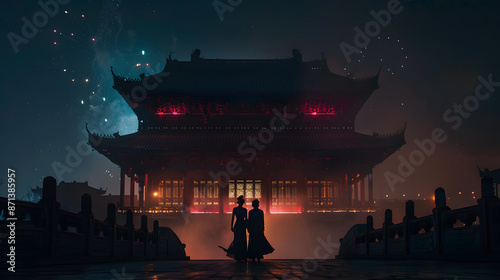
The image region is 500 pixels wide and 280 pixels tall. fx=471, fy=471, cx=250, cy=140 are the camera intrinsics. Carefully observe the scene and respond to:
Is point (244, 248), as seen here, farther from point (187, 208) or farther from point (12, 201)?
point (187, 208)

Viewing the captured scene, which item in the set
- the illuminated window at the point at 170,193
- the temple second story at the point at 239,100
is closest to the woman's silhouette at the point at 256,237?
the illuminated window at the point at 170,193

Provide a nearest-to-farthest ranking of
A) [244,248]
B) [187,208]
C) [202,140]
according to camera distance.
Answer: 1. [244,248]
2. [187,208]
3. [202,140]

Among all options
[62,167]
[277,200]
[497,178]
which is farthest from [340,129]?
[62,167]

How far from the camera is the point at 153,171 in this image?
87.7 feet

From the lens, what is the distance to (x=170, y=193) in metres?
26.8

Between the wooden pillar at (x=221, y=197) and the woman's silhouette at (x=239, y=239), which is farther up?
the wooden pillar at (x=221, y=197)

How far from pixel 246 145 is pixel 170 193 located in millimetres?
5209

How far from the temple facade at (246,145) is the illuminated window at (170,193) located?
2.2 inches

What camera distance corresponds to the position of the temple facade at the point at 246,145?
83.3 ft

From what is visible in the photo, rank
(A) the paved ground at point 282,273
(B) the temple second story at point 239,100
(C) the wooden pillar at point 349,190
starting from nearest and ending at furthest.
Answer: (A) the paved ground at point 282,273, (C) the wooden pillar at point 349,190, (B) the temple second story at point 239,100

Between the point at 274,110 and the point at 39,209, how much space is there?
68.3ft

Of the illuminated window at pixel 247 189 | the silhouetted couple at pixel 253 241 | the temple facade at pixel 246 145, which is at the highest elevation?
the temple facade at pixel 246 145

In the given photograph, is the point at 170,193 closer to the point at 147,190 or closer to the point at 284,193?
the point at 147,190

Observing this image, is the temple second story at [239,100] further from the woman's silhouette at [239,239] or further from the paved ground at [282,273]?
the paved ground at [282,273]
